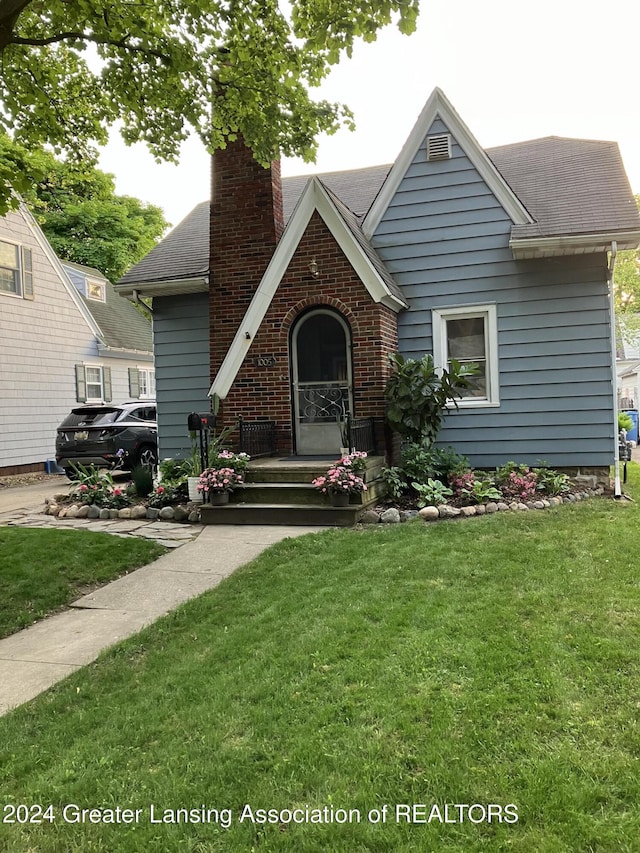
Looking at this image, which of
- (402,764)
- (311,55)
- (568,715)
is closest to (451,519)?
(568,715)

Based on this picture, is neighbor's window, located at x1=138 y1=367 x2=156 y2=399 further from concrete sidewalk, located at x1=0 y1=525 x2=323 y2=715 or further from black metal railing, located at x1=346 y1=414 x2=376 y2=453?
concrete sidewalk, located at x1=0 y1=525 x2=323 y2=715

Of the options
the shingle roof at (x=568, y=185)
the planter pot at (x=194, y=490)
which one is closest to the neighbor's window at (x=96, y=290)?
the shingle roof at (x=568, y=185)

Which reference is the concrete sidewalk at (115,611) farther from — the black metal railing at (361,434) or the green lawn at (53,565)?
the black metal railing at (361,434)

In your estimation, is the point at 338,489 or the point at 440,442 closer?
the point at 338,489

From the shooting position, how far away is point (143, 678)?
3234mm

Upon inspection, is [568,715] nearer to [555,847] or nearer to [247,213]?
[555,847]

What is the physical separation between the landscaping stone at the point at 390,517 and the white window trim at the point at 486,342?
9.17 ft

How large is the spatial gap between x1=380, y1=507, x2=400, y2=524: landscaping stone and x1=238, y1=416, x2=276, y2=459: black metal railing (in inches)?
98.4

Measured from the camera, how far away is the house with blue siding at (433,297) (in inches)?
325

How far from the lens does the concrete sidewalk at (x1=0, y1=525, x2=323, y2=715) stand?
11.5 ft

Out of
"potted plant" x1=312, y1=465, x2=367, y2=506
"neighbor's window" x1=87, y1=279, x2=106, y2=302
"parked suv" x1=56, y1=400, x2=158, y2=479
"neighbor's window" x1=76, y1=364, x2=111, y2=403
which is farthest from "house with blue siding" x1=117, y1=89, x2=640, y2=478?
"neighbor's window" x1=87, y1=279, x2=106, y2=302

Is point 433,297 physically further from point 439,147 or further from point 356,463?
point 356,463

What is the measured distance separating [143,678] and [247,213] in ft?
25.6

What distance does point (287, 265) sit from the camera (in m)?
Result: 8.51
